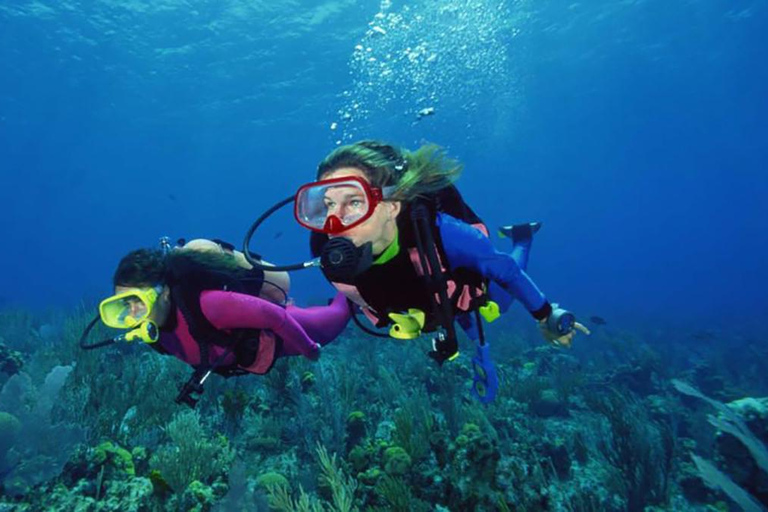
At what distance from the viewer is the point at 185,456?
4.52 m

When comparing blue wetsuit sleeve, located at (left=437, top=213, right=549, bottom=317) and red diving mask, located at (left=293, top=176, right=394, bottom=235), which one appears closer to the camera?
red diving mask, located at (left=293, top=176, right=394, bottom=235)

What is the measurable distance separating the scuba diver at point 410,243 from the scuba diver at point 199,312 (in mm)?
1396

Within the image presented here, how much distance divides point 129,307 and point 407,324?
265 cm

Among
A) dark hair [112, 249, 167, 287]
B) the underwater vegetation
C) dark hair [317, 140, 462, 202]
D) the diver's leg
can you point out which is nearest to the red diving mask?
dark hair [317, 140, 462, 202]

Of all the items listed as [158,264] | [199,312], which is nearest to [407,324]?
[199,312]

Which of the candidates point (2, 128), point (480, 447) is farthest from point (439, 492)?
point (2, 128)

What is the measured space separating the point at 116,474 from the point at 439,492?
3.49m

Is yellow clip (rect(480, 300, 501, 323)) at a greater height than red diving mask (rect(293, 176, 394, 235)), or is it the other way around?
red diving mask (rect(293, 176, 394, 235))

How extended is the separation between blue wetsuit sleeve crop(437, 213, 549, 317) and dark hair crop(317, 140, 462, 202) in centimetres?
32

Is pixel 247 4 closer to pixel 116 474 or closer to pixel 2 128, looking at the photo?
pixel 116 474

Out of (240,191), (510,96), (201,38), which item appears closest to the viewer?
(201,38)

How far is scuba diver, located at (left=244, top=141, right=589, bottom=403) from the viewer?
284 centimetres

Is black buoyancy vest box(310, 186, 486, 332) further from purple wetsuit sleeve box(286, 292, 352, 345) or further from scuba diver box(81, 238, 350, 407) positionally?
purple wetsuit sleeve box(286, 292, 352, 345)

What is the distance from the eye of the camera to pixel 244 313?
4109mm
